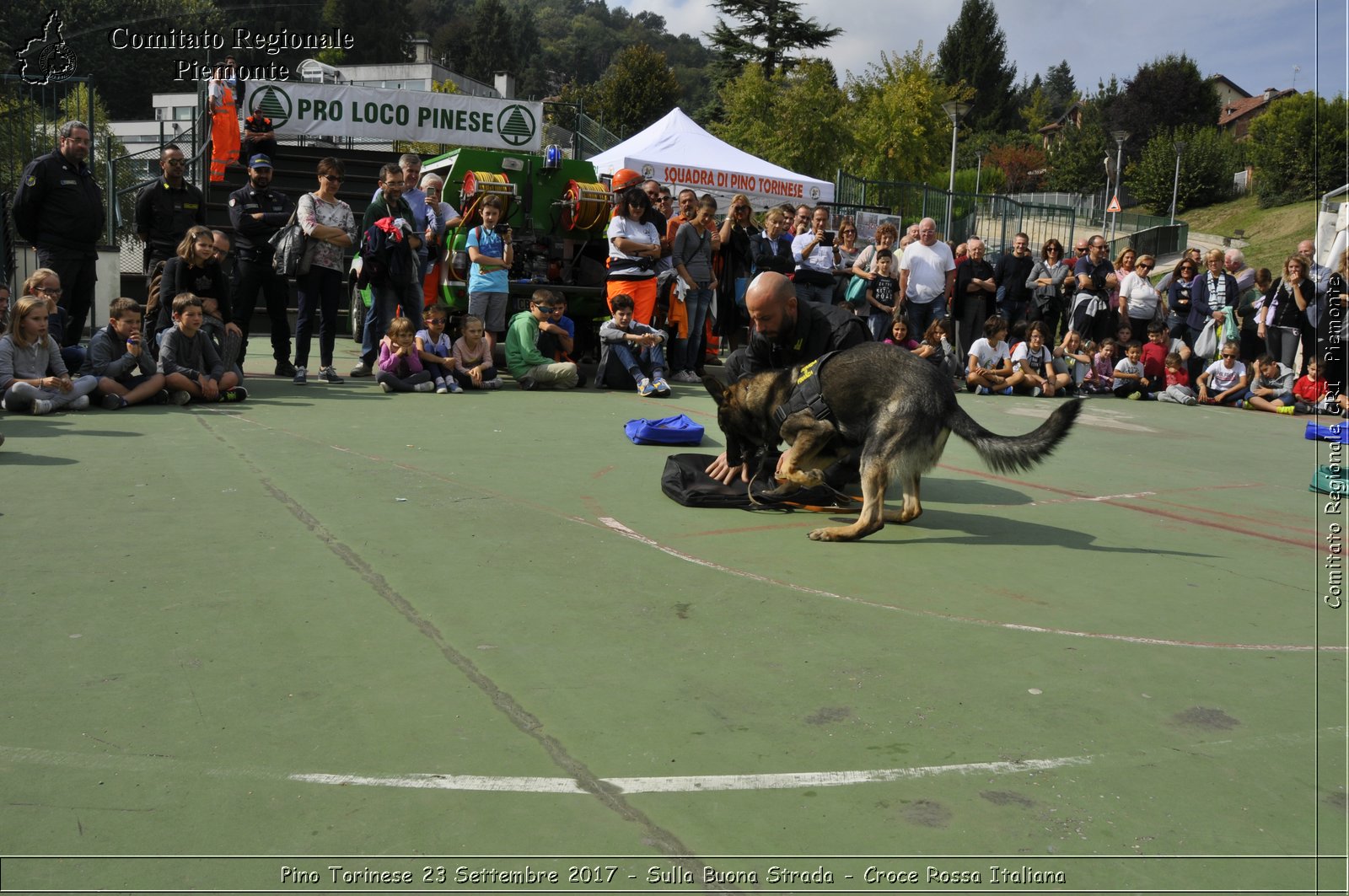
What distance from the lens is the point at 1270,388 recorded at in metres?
14.2

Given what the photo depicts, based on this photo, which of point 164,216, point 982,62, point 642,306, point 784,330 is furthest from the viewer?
point 982,62

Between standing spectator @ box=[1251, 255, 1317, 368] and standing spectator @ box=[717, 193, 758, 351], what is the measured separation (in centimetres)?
705

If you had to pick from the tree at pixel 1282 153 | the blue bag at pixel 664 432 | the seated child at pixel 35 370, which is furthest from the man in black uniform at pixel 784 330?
the tree at pixel 1282 153

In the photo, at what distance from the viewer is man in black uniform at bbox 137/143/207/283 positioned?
35.3 ft

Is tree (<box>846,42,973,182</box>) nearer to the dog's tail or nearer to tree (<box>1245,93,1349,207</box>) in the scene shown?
tree (<box>1245,93,1349,207</box>)

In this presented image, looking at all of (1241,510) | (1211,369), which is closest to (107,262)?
(1241,510)

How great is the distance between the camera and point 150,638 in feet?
13.2

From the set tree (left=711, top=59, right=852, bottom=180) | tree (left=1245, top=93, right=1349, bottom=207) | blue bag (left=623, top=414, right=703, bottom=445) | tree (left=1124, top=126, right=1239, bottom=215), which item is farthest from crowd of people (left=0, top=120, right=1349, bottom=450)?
tree (left=1124, top=126, right=1239, bottom=215)

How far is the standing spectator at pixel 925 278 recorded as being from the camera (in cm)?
1384

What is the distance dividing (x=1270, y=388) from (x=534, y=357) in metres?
9.59

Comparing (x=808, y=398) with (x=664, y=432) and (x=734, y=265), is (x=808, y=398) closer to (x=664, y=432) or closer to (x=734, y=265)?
(x=664, y=432)

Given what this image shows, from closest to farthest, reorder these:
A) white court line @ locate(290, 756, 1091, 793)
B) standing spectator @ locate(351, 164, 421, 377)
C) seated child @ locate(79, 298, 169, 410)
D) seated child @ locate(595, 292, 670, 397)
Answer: white court line @ locate(290, 756, 1091, 793) < seated child @ locate(79, 298, 169, 410) < standing spectator @ locate(351, 164, 421, 377) < seated child @ locate(595, 292, 670, 397)

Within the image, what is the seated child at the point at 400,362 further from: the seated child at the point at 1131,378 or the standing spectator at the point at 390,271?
the seated child at the point at 1131,378

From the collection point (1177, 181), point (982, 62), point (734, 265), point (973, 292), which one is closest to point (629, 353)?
point (734, 265)
